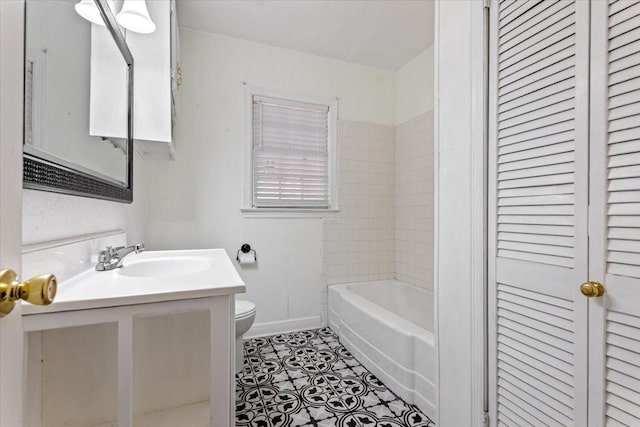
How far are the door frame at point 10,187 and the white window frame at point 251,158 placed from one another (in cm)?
212

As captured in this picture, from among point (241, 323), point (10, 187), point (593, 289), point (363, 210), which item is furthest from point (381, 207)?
point (10, 187)

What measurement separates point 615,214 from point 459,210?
1.56 feet

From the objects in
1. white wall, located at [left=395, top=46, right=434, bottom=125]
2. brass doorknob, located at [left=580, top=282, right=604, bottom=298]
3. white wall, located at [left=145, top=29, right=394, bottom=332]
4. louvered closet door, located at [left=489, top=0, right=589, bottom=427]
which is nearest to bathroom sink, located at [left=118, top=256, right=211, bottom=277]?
white wall, located at [left=145, top=29, right=394, bottom=332]

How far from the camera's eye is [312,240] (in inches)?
111

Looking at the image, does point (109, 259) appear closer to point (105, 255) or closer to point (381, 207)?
point (105, 255)

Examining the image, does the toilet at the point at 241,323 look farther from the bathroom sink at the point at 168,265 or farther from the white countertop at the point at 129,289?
the white countertop at the point at 129,289

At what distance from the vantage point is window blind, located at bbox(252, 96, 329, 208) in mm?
2680

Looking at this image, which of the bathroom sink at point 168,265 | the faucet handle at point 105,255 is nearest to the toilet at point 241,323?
the bathroom sink at point 168,265

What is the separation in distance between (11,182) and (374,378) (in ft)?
6.71

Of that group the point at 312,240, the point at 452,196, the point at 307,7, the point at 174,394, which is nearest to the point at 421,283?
the point at 312,240

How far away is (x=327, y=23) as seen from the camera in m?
2.38

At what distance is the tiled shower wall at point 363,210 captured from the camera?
2902mm

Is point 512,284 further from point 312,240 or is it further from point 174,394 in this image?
point 312,240

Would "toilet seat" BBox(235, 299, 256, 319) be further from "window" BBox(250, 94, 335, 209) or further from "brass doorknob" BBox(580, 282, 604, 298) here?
"brass doorknob" BBox(580, 282, 604, 298)
